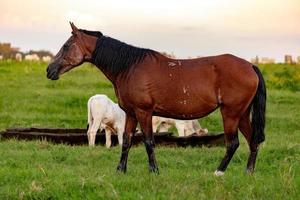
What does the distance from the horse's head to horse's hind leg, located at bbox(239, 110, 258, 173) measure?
2.54 metres

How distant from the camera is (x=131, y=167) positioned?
10.5 m

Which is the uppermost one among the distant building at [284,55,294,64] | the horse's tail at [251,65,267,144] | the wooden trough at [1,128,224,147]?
the distant building at [284,55,294,64]

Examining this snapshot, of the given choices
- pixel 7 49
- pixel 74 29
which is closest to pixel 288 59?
pixel 7 49

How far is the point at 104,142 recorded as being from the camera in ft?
49.7

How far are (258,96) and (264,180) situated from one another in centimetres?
130

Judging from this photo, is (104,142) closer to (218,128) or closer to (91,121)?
(91,121)

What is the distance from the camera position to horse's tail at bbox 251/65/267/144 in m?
9.51

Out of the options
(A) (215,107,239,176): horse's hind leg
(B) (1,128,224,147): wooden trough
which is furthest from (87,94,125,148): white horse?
(A) (215,107,239,176): horse's hind leg

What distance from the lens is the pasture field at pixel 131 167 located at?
812cm

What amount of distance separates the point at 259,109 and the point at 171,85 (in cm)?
135

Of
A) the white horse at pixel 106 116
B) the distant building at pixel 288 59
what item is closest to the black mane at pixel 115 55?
the white horse at pixel 106 116

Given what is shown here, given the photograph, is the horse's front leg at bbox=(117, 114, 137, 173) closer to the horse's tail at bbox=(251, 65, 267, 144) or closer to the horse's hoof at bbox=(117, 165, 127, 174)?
the horse's hoof at bbox=(117, 165, 127, 174)

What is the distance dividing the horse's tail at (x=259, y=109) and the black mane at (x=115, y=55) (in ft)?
5.46

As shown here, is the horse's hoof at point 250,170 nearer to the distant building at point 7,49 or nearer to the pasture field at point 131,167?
the pasture field at point 131,167
